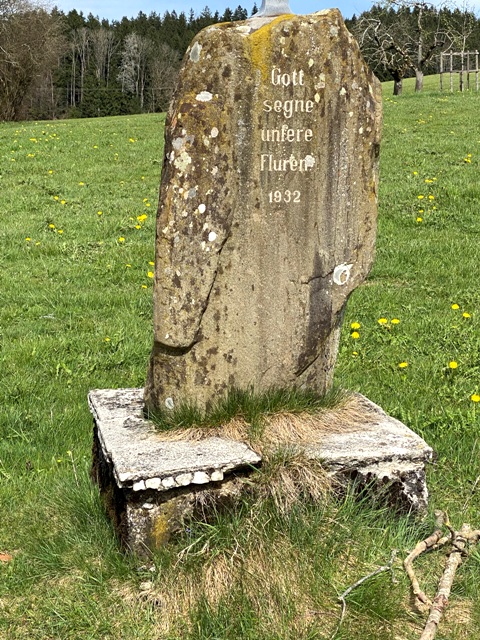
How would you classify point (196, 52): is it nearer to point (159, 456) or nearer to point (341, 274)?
point (341, 274)

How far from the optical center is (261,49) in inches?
136

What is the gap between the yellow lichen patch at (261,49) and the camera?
3.45 m

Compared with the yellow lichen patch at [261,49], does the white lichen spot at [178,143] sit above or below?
below

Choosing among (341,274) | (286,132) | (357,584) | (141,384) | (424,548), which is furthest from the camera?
(141,384)

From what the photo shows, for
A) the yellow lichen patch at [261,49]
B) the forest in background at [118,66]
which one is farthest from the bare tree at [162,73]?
the yellow lichen patch at [261,49]

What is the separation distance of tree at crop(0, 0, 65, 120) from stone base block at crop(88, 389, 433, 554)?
118 ft

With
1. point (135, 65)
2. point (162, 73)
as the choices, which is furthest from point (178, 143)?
point (135, 65)

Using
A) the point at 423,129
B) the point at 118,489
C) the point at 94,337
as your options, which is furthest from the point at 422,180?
the point at 118,489

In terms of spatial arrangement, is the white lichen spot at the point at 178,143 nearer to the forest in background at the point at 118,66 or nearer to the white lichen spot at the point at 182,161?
the white lichen spot at the point at 182,161

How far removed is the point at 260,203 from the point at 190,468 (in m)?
1.24

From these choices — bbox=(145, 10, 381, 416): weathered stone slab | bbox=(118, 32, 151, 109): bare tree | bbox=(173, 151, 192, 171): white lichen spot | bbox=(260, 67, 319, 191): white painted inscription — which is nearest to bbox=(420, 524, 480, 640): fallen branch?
bbox=(145, 10, 381, 416): weathered stone slab

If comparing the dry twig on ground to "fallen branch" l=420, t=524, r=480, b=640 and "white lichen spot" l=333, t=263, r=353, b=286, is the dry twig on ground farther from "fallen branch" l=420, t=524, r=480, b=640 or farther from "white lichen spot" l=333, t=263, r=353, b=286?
"white lichen spot" l=333, t=263, r=353, b=286

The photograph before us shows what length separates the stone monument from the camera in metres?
3.40

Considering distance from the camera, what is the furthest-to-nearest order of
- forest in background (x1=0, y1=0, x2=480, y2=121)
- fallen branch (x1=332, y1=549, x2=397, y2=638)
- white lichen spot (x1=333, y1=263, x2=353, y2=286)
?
forest in background (x1=0, y1=0, x2=480, y2=121) → white lichen spot (x1=333, y1=263, x2=353, y2=286) → fallen branch (x1=332, y1=549, x2=397, y2=638)
